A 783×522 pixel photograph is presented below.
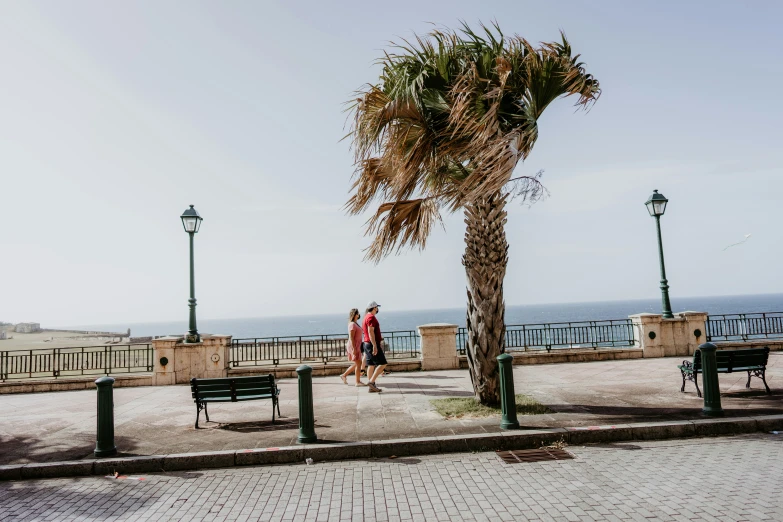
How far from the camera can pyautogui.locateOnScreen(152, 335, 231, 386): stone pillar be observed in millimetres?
13188

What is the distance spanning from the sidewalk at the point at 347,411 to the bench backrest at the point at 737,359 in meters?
0.53

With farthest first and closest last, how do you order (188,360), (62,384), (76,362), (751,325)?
→ (76,362), (751,325), (188,360), (62,384)

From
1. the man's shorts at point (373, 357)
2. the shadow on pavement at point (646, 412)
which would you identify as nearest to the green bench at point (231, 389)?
the man's shorts at point (373, 357)

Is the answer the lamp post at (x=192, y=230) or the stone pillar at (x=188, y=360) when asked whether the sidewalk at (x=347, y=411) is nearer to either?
the stone pillar at (x=188, y=360)

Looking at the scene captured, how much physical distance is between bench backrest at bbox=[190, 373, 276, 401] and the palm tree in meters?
2.62

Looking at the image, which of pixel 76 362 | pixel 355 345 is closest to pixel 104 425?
pixel 355 345

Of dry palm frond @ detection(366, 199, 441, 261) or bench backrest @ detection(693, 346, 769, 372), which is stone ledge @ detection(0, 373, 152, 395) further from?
bench backrest @ detection(693, 346, 769, 372)

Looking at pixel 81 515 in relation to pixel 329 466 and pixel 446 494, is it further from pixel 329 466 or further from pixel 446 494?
pixel 446 494

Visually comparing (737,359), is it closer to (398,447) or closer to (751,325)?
(398,447)

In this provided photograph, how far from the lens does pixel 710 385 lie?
7156mm

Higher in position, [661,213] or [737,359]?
[661,213]

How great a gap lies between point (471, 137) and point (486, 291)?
241cm

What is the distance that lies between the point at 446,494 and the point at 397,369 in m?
9.13

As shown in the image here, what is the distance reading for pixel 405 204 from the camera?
8523 mm
